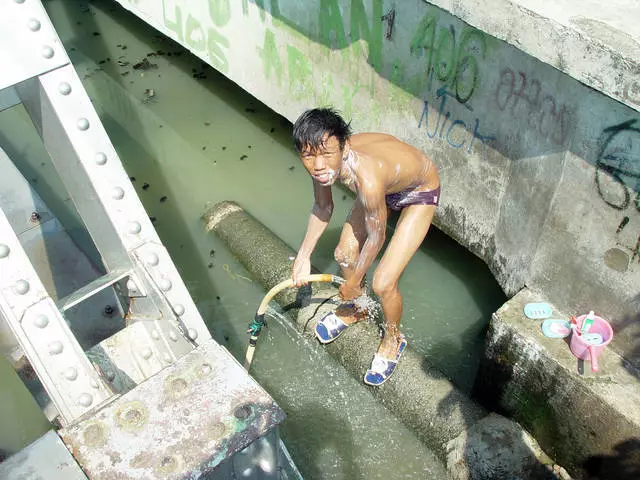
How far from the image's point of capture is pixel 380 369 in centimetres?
473

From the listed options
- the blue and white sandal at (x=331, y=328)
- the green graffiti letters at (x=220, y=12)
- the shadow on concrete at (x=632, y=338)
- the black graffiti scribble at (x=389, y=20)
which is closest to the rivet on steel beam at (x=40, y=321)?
the blue and white sandal at (x=331, y=328)

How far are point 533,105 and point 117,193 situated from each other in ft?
9.67

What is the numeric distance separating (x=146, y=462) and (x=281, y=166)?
218 inches

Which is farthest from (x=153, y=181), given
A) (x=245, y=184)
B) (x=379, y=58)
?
(x=379, y=58)

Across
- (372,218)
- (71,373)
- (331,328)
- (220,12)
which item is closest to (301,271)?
(331,328)

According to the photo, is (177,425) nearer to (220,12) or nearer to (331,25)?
(331,25)

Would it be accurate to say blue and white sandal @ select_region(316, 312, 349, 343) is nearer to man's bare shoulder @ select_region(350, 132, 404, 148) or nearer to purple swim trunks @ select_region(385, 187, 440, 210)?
purple swim trunks @ select_region(385, 187, 440, 210)

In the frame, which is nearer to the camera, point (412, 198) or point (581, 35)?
point (581, 35)

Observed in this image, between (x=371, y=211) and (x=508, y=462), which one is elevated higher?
(x=371, y=211)

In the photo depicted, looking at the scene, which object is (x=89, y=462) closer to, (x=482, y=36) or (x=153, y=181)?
(x=482, y=36)

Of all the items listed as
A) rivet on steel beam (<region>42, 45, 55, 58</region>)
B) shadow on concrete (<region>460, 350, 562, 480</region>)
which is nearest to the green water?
shadow on concrete (<region>460, 350, 562, 480</region>)

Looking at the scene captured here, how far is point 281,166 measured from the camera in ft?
23.9

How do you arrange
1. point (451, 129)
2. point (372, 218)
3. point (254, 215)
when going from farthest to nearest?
point (254, 215) → point (451, 129) → point (372, 218)

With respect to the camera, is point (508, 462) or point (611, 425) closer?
point (611, 425)
